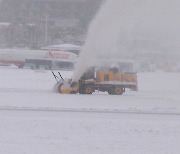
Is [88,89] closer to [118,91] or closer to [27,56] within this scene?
[118,91]

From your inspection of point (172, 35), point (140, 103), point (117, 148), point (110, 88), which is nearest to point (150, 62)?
point (172, 35)

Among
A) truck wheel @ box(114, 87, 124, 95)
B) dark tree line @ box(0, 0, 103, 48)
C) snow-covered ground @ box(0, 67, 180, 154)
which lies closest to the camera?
snow-covered ground @ box(0, 67, 180, 154)

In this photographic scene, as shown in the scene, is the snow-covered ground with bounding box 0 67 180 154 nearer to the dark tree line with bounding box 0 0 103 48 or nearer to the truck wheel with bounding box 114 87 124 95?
the truck wheel with bounding box 114 87 124 95

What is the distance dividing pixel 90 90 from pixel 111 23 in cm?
402

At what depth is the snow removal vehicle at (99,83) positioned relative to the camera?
29.9m

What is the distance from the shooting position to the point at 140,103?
24938 millimetres

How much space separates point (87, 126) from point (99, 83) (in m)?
14.9

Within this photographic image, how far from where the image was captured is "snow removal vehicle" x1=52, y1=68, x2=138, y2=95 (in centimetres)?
2992

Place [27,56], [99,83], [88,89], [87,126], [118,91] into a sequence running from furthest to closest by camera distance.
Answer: [27,56] → [118,91] → [99,83] → [88,89] → [87,126]

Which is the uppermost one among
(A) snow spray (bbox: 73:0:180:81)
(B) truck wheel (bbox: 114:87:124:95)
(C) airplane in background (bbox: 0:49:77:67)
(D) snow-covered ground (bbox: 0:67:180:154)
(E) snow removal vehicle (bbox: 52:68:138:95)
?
(C) airplane in background (bbox: 0:49:77:67)

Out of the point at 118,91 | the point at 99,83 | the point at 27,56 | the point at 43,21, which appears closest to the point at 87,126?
the point at 99,83

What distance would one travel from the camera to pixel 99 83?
30.5m

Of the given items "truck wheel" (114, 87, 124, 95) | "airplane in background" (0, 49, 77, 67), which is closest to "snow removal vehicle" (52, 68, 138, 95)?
"truck wheel" (114, 87, 124, 95)

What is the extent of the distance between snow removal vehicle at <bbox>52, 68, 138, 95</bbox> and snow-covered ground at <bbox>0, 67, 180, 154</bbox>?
467 centimetres
